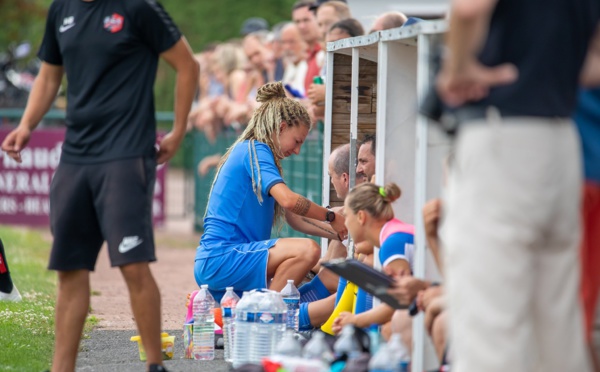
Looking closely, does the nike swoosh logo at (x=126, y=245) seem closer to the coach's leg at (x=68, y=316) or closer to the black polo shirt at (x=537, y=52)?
the coach's leg at (x=68, y=316)

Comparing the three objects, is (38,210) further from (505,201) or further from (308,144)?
(505,201)

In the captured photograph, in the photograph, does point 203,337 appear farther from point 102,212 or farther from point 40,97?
point 40,97

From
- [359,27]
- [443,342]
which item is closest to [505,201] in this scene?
[443,342]

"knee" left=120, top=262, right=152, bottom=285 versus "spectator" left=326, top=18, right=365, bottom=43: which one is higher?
"spectator" left=326, top=18, right=365, bottom=43

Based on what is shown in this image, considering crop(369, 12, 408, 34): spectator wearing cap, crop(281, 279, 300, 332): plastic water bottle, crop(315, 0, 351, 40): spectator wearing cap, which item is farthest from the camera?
crop(315, 0, 351, 40): spectator wearing cap

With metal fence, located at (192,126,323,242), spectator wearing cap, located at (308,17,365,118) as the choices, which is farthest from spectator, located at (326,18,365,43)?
metal fence, located at (192,126,323,242)

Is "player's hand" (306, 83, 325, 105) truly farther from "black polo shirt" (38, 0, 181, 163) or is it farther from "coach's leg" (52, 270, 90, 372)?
"coach's leg" (52, 270, 90, 372)

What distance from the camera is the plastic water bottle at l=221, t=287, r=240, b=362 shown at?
664 cm

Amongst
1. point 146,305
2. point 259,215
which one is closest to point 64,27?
point 146,305

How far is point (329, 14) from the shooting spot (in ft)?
34.2

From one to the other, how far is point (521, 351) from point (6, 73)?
1067 inches

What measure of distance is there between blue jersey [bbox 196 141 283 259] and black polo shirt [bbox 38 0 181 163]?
1.84 m

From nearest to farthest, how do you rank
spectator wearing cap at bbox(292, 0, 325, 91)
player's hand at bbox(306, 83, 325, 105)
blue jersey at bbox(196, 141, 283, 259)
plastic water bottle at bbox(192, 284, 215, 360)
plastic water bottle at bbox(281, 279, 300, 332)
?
plastic water bottle at bbox(192, 284, 215, 360) → plastic water bottle at bbox(281, 279, 300, 332) → blue jersey at bbox(196, 141, 283, 259) → player's hand at bbox(306, 83, 325, 105) → spectator wearing cap at bbox(292, 0, 325, 91)

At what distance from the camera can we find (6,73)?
97.4 ft
